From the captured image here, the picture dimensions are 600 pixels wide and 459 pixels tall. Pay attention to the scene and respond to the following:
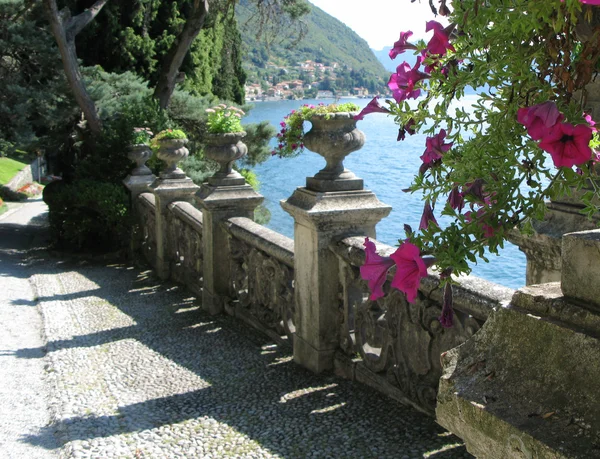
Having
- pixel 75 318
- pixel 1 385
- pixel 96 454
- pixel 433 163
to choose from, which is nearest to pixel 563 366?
pixel 433 163

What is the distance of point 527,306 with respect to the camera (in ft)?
5.20

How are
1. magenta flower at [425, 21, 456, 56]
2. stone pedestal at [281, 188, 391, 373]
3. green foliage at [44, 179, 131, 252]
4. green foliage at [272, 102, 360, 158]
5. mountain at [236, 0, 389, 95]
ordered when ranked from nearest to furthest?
1. magenta flower at [425, 21, 456, 56]
2. stone pedestal at [281, 188, 391, 373]
3. green foliage at [272, 102, 360, 158]
4. green foliage at [44, 179, 131, 252]
5. mountain at [236, 0, 389, 95]

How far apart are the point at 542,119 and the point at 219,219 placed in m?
6.14

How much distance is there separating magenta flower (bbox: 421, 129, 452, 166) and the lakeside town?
46678 mm

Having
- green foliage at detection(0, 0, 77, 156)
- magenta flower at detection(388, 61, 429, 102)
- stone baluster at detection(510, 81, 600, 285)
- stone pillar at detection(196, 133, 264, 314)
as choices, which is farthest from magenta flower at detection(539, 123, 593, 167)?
green foliage at detection(0, 0, 77, 156)

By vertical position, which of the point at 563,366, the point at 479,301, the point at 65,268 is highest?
the point at 563,366

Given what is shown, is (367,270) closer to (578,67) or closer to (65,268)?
(578,67)

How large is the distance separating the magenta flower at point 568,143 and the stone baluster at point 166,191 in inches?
320

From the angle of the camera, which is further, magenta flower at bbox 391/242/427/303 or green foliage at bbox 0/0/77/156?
green foliage at bbox 0/0/77/156

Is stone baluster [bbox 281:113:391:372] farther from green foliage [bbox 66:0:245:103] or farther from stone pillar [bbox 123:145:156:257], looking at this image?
green foliage [bbox 66:0:245:103]

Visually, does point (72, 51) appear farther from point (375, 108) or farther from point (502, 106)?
point (502, 106)

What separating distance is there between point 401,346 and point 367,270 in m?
2.90

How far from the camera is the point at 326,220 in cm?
500

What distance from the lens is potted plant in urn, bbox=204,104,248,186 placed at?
7500 mm
